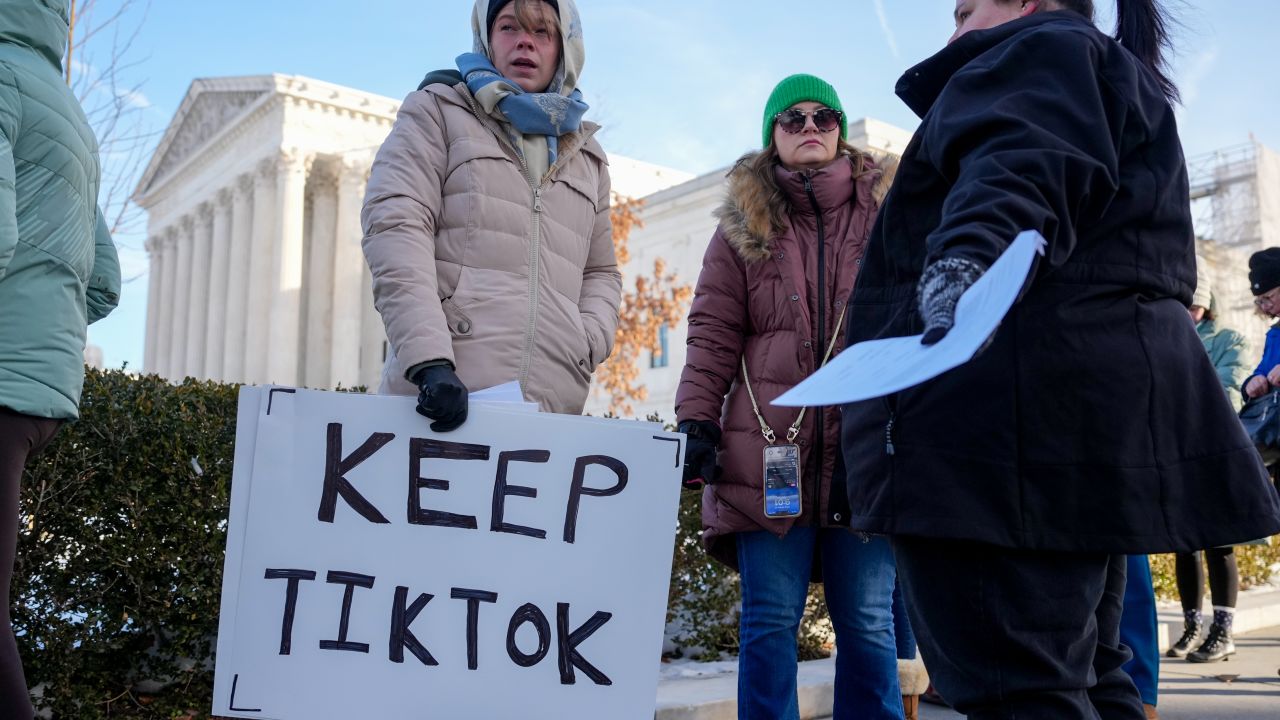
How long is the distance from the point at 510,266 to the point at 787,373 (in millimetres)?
895

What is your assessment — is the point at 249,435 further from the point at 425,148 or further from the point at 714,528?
the point at 714,528

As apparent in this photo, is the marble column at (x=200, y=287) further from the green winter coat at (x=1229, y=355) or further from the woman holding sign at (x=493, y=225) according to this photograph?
the woman holding sign at (x=493, y=225)

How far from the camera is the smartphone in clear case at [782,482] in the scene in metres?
2.99

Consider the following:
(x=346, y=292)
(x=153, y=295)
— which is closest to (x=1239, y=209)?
(x=346, y=292)

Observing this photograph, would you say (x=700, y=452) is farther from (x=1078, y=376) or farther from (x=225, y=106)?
(x=225, y=106)

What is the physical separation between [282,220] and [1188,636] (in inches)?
1598

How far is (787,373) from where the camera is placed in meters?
3.14

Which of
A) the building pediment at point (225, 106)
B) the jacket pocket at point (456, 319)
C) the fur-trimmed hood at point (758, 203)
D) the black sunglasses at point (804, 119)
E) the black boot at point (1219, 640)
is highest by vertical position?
the building pediment at point (225, 106)

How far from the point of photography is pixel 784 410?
314 centimetres

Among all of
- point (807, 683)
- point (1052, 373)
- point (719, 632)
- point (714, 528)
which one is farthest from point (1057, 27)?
point (719, 632)

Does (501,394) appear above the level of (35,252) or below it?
below

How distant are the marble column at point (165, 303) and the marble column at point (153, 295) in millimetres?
267

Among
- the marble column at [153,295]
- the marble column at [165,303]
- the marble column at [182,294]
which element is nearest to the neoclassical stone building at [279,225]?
the marble column at [182,294]

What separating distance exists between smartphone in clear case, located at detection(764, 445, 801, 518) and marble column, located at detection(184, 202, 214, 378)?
5136cm
